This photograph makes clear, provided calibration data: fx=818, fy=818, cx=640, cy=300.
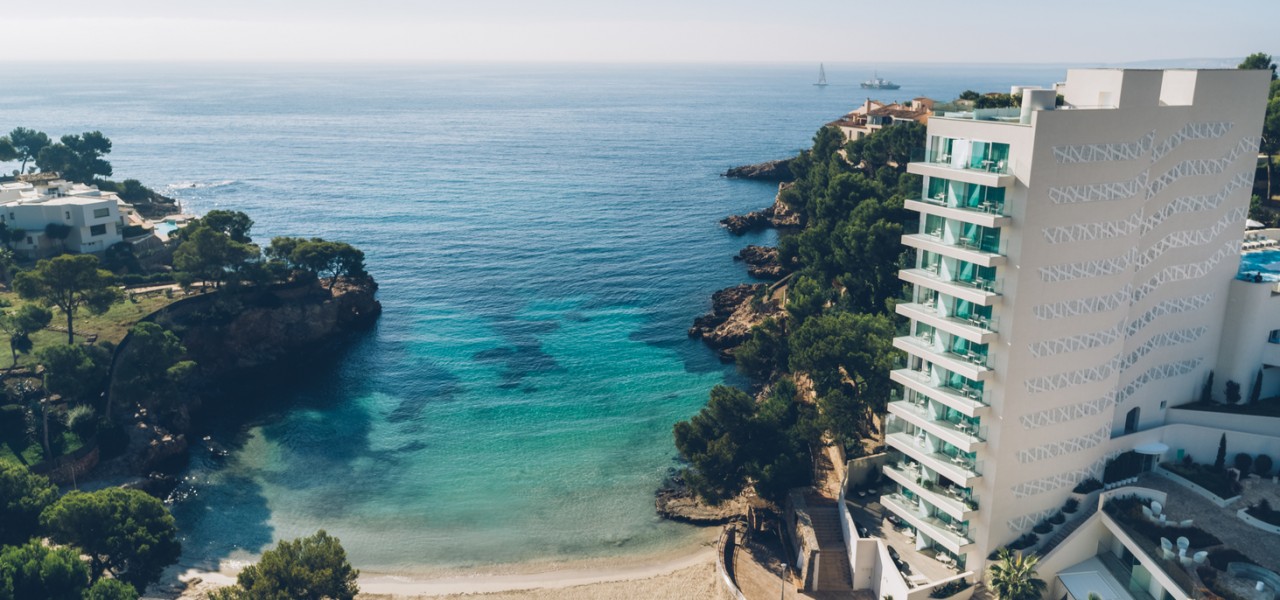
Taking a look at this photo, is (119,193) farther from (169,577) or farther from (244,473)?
(169,577)

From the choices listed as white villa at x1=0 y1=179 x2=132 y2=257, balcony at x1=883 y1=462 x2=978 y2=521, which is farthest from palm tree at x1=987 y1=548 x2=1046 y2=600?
white villa at x1=0 y1=179 x2=132 y2=257

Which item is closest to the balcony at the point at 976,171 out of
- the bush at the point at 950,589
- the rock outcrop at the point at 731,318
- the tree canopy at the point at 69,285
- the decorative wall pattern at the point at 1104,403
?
the decorative wall pattern at the point at 1104,403

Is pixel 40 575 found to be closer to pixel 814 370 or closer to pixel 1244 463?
pixel 814 370

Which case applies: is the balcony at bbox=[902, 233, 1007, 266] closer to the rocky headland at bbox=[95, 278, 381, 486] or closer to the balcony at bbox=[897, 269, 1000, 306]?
the balcony at bbox=[897, 269, 1000, 306]

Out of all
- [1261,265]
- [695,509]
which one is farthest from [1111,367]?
[695,509]

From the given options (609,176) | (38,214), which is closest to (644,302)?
(38,214)

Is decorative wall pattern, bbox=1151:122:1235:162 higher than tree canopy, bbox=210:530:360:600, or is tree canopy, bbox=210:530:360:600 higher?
decorative wall pattern, bbox=1151:122:1235:162
